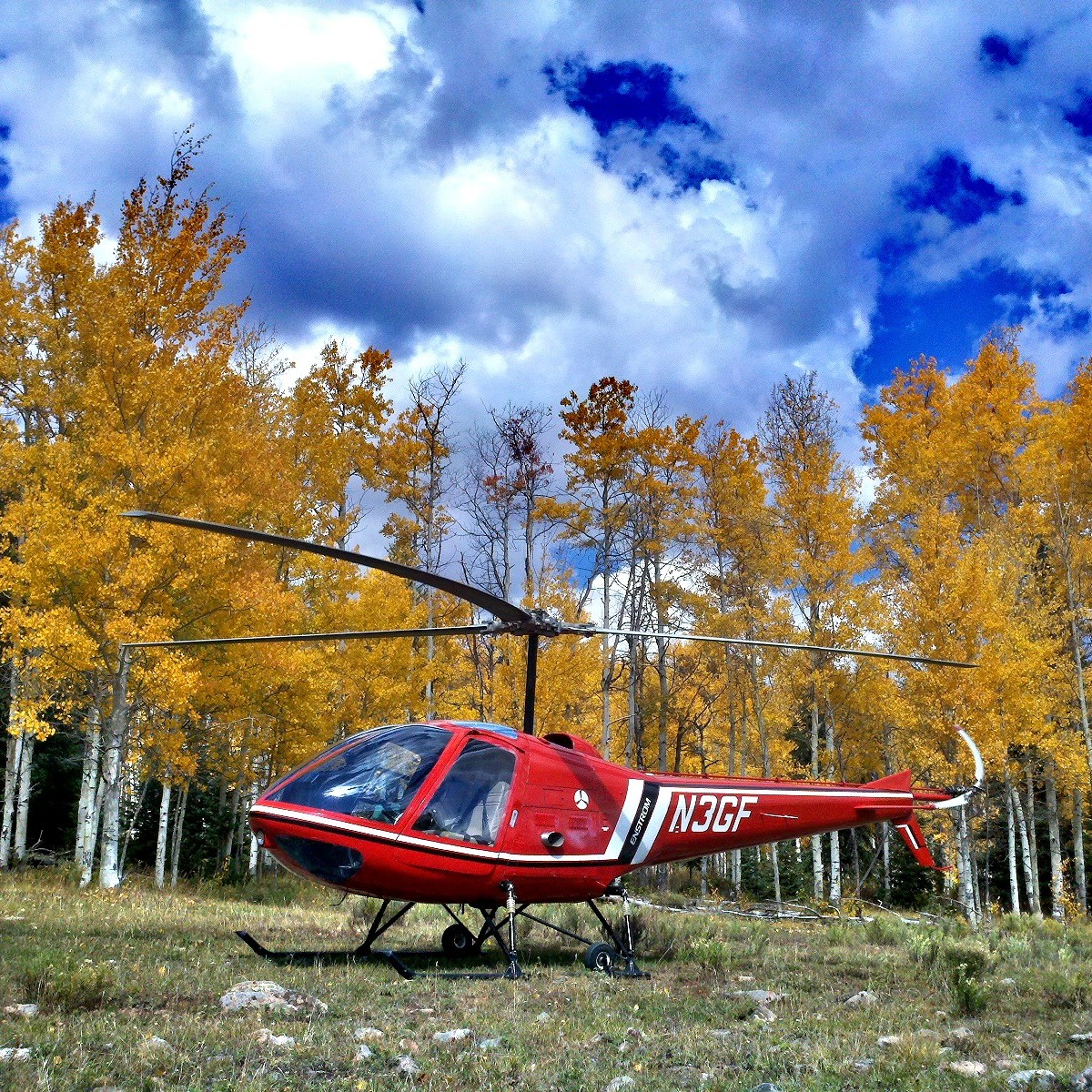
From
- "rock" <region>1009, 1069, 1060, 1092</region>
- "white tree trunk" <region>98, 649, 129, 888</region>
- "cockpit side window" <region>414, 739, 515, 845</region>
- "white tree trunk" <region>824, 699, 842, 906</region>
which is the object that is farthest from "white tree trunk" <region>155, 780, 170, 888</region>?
"rock" <region>1009, 1069, 1060, 1092</region>

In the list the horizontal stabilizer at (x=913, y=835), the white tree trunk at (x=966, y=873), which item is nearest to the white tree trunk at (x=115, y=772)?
the horizontal stabilizer at (x=913, y=835)

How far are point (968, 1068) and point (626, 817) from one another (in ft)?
15.9

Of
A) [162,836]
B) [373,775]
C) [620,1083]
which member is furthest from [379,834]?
[162,836]

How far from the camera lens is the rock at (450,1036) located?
509cm

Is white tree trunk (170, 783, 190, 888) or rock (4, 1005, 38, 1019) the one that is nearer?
rock (4, 1005, 38, 1019)

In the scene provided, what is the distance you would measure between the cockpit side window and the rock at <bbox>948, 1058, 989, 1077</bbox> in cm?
433

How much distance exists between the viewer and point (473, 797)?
8.31m

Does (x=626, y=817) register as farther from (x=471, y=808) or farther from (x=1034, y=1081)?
(x=1034, y=1081)

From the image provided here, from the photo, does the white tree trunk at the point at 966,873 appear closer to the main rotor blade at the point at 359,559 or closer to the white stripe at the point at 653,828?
the white stripe at the point at 653,828

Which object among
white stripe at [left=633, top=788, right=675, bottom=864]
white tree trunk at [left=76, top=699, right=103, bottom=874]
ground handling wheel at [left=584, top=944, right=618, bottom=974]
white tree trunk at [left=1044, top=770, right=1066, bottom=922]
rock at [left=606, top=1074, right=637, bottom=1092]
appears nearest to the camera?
rock at [left=606, top=1074, right=637, bottom=1092]

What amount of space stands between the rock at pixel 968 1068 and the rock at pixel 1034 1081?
193mm

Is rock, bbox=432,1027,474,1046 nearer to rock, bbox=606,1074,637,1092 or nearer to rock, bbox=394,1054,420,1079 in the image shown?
rock, bbox=394,1054,420,1079

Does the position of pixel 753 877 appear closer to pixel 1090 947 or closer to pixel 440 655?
pixel 440 655

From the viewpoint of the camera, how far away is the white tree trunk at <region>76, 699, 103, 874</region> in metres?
14.7
